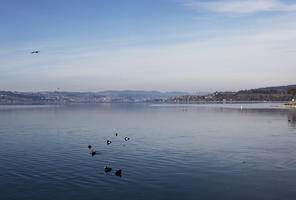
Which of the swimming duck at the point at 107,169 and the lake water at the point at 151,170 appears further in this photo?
the swimming duck at the point at 107,169

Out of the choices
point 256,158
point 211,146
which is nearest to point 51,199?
point 256,158

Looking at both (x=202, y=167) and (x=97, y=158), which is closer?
(x=202, y=167)

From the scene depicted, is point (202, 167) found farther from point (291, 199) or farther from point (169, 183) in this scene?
point (291, 199)

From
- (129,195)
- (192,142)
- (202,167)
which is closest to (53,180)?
(129,195)

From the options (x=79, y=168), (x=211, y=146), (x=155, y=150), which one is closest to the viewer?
(x=79, y=168)

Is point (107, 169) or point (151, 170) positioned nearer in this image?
point (107, 169)

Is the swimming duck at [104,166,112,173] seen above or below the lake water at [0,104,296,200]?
above

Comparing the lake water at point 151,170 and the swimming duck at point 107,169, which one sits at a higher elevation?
the swimming duck at point 107,169

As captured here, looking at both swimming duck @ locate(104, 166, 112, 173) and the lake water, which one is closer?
the lake water

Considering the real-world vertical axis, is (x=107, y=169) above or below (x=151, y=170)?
above

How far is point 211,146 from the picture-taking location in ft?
108

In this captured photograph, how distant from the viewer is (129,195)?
1742cm

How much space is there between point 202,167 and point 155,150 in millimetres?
7829

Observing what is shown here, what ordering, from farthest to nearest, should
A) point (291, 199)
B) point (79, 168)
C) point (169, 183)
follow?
point (79, 168), point (169, 183), point (291, 199)
